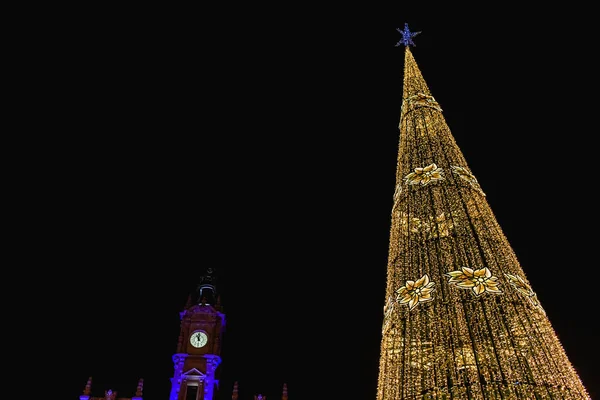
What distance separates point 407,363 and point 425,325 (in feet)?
1.93

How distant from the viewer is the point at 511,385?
638cm

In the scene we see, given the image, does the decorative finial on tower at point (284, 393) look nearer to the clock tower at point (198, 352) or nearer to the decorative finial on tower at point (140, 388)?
the clock tower at point (198, 352)

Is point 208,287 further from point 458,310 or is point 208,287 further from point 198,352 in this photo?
point 458,310

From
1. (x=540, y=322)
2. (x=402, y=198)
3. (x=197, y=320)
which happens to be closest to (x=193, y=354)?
(x=197, y=320)

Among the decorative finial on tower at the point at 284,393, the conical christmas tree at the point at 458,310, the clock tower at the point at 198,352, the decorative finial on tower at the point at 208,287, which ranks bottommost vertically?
the conical christmas tree at the point at 458,310

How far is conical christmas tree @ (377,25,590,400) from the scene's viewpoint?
653 centimetres

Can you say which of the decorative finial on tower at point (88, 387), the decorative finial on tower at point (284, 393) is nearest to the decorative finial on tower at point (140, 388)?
the decorative finial on tower at point (88, 387)

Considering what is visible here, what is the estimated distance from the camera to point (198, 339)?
2639 centimetres

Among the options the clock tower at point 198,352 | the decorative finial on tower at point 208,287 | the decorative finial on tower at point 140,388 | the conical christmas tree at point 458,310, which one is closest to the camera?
the conical christmas tree at point 458,310

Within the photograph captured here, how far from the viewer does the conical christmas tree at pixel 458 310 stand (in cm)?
653

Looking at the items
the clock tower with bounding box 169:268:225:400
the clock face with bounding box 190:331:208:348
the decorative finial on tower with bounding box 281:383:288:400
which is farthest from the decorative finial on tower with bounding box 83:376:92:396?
the decorative finial on tower with bounding box 281:383:288:400

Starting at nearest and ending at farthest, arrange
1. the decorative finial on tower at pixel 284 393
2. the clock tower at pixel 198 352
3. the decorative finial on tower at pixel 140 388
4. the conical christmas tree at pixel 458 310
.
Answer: the conical christmas tree at pixel 458 310 → the decorative finial on tower at pixel 284 393 → the decorative finial on tower at pixel 140 388 → the clock tower at pixel 198 352

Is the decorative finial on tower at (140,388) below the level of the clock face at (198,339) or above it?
below

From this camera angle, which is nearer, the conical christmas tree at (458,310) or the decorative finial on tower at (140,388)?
the conical christmas tree at (458,310)
